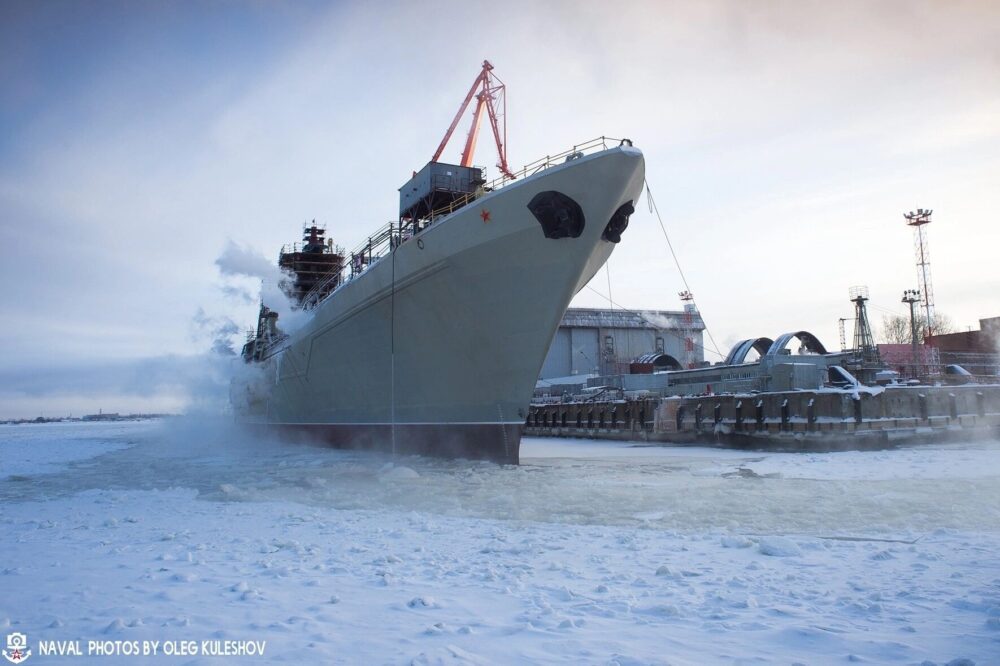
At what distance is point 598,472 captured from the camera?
Answer: 497 inches

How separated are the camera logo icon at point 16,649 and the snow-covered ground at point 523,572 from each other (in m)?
0.05

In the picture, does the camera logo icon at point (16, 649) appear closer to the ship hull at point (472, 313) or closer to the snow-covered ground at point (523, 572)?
the snow-covered ground at point (523, 572)

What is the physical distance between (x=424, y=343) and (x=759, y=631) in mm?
12215

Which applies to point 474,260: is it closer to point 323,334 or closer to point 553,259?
point 553,259

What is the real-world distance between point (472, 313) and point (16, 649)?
11028 millimetres

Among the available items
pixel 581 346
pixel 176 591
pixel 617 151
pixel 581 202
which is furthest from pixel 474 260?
pixel 581 346

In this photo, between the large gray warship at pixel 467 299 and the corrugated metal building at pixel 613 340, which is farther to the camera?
the corrugated metal building at pixel 613 340

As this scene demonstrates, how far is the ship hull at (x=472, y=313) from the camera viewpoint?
12.5 m

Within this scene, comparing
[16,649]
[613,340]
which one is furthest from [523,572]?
[613,340]

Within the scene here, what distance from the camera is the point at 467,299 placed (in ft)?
45.3

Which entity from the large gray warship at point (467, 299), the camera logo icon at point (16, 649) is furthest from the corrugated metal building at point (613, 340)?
the camera logo icon at point (16, 649)

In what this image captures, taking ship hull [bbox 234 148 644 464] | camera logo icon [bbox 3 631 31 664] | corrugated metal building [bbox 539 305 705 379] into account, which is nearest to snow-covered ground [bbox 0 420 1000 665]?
camera logo icon [bbox 3 631 31 664]

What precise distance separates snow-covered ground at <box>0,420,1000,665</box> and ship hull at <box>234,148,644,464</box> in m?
4.02

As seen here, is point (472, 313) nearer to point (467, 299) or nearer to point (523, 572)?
point (467, 299)
